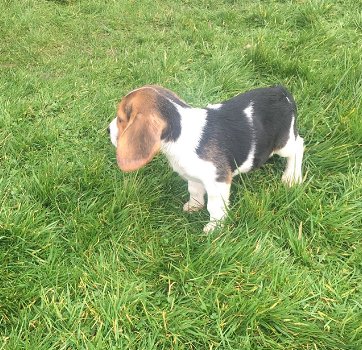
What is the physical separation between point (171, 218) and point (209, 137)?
70 cm

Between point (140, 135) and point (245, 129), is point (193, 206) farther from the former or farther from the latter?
point (140, 135)

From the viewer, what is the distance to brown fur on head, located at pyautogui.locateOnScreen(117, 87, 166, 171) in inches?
109

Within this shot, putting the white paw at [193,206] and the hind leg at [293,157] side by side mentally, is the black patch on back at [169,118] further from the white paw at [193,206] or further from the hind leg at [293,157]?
the hind leg at [293,157]

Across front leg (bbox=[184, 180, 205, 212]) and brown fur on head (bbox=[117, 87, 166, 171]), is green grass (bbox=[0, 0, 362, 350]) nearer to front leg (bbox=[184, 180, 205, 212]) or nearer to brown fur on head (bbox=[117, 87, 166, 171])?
front leg (bbox=[184, 180, 205, 212])

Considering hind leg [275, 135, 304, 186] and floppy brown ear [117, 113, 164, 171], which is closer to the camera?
floppy brown ear [117, 113, 164, 171]

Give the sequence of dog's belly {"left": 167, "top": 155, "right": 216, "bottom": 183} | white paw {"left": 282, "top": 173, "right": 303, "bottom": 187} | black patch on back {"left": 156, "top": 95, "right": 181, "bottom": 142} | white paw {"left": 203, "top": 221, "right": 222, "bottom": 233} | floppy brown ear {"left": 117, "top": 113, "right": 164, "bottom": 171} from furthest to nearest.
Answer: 1. white paw {"left": 282, "top": 173, "right": 303, "bottom": 187}
2. white paw {"left": 203, "top": 221, "right": 222, "bottom": 233}
3. dog's belly {"left": 167, "top": 155, "right": 216, "bottom": 183}
4. black patch on back {"left": 156, "top": 95, "right": 181, "bottom": 142}
5. floppy brown ear {"left": 117, "top": 113, "right": 164, "bottom": 171}

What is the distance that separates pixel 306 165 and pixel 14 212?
90.4 inches

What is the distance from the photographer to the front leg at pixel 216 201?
10.1ft

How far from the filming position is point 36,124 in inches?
162

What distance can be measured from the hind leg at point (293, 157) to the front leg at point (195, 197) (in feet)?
2.14

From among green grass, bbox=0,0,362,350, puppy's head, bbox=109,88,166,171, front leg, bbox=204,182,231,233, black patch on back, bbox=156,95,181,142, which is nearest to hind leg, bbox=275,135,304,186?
green grass, bbox=0,0,362,350

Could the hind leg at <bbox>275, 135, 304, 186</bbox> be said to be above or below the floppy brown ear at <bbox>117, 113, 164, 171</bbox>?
below

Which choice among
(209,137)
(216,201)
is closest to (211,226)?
(216,201)

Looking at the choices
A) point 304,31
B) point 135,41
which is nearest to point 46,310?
point 135,41
